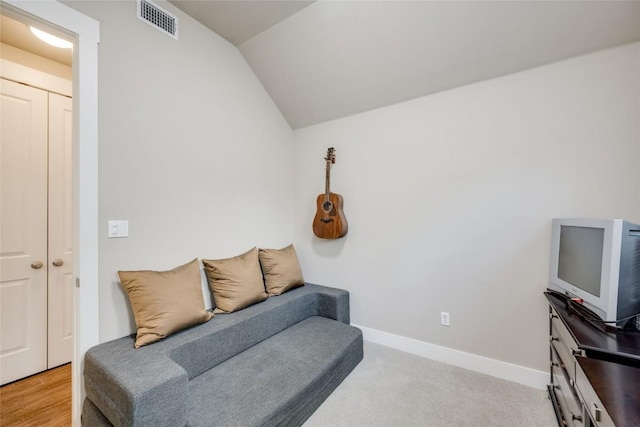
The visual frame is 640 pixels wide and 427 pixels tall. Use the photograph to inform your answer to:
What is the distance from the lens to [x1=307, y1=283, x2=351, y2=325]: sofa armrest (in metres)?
2.59

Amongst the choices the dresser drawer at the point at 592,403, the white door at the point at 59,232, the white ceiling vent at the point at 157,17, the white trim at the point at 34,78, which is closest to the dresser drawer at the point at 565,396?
the dresser drawer at the point at 592,403

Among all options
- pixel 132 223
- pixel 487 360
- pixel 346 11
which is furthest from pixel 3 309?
pixel 487 360

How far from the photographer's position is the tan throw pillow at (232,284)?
2160mm

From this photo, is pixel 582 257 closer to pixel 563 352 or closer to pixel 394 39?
pixel 563 352

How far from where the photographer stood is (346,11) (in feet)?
6.89

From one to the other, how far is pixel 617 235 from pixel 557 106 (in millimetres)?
1157

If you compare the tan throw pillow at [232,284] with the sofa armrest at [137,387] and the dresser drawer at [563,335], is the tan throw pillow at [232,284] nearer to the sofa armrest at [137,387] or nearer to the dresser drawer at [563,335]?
the sofa armrest at [137,387]

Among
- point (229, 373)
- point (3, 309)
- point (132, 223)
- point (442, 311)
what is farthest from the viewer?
point (442, 311)

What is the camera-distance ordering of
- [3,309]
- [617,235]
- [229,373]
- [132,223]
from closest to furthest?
[617,235] → [229,373] → [132,223] → [3,309]

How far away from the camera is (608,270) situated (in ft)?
4.09

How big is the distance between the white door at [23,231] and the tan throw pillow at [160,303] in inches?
47.5

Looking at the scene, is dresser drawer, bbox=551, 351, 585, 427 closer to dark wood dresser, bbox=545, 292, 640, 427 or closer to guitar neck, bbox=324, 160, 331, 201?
dark wood dresser, bbox=545, 292, 640, 427

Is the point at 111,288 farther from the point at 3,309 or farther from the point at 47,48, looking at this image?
the point at 47,48

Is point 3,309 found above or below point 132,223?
below
